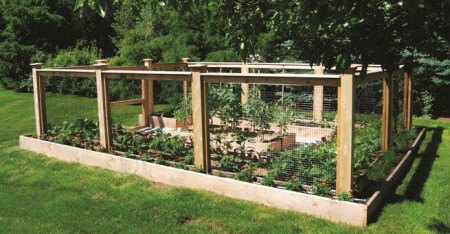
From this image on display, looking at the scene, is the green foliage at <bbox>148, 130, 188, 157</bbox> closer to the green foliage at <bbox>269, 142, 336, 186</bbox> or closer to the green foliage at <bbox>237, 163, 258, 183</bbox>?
the green foliage at <bbox>237, 163, 258, 183</bbox>

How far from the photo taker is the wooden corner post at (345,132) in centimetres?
498

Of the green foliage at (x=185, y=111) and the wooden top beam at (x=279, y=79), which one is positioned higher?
the wooden top beam at (x=279, y=79)

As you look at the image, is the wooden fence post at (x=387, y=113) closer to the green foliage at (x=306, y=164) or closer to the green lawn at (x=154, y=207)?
the green lawn at (x=154, y=207)

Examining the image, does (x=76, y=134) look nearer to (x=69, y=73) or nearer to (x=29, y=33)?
(x=69, y=73)

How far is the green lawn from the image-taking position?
492 cm

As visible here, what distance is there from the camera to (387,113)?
6.97 metres

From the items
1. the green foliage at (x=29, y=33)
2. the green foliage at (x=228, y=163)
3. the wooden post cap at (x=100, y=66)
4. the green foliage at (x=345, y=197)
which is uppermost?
the green foliage at (x=29, y=33)

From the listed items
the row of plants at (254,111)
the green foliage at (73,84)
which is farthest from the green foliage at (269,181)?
the green foliage at (73,84)

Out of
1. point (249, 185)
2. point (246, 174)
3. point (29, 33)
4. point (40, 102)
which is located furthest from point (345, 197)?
point (29, 33)

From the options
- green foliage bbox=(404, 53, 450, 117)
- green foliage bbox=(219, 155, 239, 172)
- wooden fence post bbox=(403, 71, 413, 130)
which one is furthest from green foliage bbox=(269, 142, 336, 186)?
green foliage bbox=(404, 53, 450, 117)

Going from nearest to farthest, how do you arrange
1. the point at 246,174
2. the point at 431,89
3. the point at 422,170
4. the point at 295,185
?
the point at 295,185 < the point at 246,174 < the point at 422,170 < the point at 431,89

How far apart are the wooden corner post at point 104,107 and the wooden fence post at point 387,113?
14.1 ft

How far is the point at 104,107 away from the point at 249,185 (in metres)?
3.17

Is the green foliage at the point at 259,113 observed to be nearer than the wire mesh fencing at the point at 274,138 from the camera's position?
No
